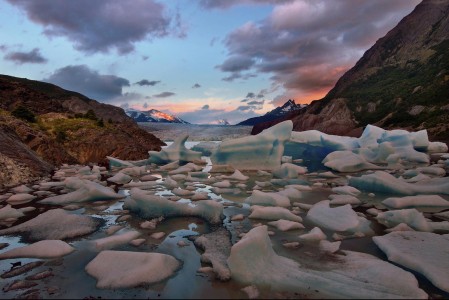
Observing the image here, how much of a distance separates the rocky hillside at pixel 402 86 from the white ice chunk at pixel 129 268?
47916mm

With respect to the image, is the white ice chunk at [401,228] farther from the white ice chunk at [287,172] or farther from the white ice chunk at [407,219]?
the white ice chunk at [287,172]

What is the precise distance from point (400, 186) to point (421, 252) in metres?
4.14

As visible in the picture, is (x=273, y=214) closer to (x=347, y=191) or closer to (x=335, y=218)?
(x=335, y=218)

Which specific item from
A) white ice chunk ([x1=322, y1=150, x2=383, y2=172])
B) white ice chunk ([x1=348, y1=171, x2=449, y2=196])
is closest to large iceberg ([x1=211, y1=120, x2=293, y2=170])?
white ice chunk ([x1=322, y1=150, x2=383, y2=172])

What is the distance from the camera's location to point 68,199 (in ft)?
22.2

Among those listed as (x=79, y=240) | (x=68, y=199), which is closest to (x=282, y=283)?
(x=79, y=240)

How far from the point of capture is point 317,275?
10.1 feet

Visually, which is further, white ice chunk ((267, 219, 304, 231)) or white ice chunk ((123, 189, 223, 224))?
white ice chunk ((123, 189, 223, 224))

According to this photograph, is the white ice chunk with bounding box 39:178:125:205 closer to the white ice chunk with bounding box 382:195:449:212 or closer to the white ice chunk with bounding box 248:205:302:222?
the white ice chunk with bounding box 248:205:302:222

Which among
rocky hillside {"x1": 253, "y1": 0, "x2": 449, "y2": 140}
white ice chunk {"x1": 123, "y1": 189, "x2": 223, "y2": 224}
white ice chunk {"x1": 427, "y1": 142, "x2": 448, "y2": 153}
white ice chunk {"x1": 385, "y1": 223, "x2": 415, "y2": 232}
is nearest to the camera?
white ice chunk {"x1": 385, "y1": 223, "x2": 415, "y2": 232}

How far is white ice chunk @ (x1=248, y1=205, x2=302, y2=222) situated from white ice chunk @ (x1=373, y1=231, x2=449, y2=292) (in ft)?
4.47

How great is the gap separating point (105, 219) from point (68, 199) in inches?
70.5

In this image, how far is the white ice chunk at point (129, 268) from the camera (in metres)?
2.98

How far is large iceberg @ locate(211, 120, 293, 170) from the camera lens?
42.6 feet
